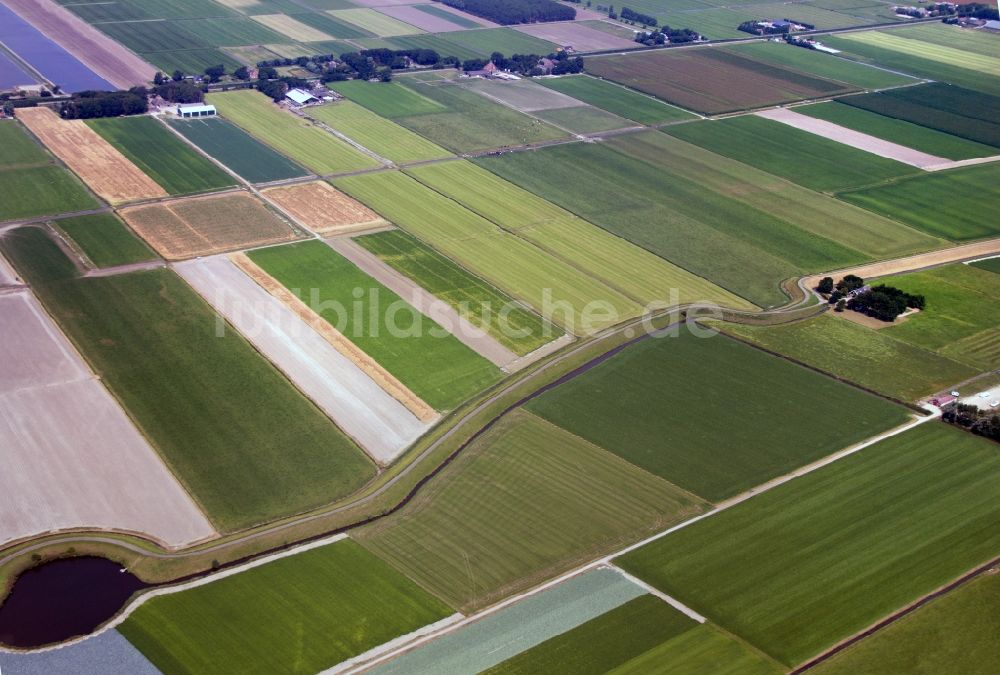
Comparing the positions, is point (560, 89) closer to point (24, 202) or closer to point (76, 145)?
point (76, 145)

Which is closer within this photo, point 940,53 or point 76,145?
point 76,145

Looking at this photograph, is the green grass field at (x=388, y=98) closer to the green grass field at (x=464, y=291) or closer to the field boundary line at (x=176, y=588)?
the green grass field at (x=464, y=291)

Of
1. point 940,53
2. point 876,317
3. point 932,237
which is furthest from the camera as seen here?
point 940,53

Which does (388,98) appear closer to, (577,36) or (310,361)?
(577,36)

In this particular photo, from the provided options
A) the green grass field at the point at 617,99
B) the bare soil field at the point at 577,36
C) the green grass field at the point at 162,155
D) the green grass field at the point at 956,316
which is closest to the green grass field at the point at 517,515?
the green grass field at the point at 956,316

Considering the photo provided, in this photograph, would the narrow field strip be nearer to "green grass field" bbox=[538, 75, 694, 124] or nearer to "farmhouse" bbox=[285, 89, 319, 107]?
"farmhouse" bbox=[285, 89, 319, 107]

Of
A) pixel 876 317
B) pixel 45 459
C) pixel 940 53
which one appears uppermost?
pixel 940 53

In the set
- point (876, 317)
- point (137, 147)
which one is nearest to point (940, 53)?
point (876, 317)

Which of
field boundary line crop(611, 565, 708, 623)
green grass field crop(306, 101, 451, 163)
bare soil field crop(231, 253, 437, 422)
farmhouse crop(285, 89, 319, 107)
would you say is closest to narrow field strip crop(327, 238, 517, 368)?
bare soil field crop(231, 253, 437, 422)
